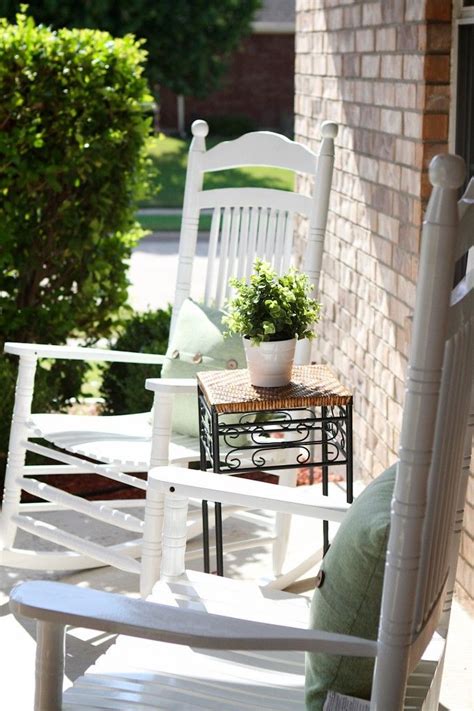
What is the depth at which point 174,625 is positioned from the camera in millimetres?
1692

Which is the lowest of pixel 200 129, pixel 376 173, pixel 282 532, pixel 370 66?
pixel 282 532

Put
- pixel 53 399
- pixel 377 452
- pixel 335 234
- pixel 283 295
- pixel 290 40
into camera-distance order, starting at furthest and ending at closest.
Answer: pixel 290 40 → pixel 53 399 → pixel 335 234 → pixel 377 452 → pixel 283 295

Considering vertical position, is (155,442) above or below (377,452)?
above

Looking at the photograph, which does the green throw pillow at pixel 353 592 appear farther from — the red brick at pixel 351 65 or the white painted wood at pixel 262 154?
the red brick at pixel 351 65

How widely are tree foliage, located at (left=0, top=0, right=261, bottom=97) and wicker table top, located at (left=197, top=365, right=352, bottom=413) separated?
54.3 feet

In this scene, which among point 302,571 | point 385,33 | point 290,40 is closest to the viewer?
point 302,571

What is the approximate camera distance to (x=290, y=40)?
86.2 ft

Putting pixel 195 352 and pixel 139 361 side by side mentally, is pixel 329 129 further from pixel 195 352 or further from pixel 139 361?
pixel 139 361

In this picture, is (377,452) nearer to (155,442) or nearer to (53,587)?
(155,442)

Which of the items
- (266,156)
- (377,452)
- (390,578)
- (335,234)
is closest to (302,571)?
(377,452)

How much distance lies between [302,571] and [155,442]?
74cm

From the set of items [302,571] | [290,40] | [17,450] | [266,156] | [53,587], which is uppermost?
[290,40]

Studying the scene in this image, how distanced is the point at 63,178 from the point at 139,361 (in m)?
1.56

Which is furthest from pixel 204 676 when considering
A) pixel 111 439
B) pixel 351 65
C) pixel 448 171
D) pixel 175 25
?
pixel 175 25
